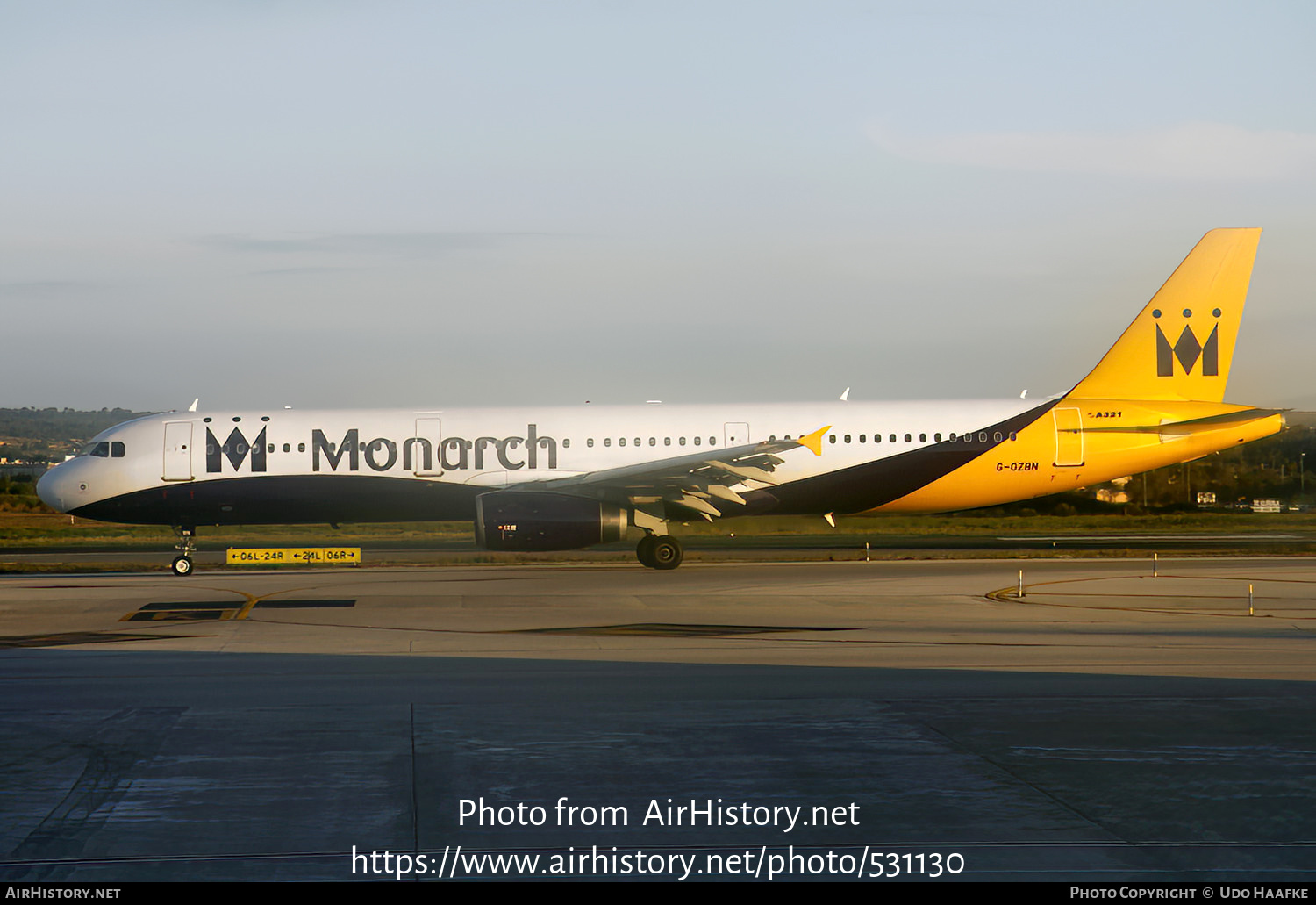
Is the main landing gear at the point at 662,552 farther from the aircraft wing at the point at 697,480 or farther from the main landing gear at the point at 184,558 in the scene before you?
the main landing gear at the point at 184,558

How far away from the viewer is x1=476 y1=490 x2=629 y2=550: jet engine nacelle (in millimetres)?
25000

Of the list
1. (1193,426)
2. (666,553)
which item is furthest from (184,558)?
(1193,426)

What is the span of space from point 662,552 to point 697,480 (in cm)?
211

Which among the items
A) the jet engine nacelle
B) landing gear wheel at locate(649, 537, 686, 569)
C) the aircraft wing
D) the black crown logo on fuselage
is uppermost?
the black crown logo on fuselage

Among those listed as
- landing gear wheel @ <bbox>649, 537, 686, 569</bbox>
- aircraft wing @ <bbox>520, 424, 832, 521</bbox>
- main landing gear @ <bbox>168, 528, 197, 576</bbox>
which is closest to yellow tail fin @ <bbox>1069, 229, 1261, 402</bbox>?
aircraft wing @ <bbox>520, 424, 832, 521</bbox>

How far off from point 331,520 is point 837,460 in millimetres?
12814

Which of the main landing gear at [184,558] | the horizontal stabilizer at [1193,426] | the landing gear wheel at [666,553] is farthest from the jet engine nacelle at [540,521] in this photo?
the horizontal stabilizer at [1193,426]

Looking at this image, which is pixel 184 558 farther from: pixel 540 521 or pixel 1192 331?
pixel 1192 331

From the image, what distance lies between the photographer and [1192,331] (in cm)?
2978

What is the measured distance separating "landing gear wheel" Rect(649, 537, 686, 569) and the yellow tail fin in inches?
428

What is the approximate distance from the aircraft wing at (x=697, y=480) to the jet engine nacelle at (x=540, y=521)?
1.72 meters

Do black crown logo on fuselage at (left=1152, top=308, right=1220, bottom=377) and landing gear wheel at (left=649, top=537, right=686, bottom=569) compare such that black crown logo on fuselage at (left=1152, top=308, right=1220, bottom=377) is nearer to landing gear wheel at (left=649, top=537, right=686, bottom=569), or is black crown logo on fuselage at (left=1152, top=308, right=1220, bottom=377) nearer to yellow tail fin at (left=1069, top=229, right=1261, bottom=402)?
yellow tail fin at (left=1069, top=229, right=1261, bottom=402)

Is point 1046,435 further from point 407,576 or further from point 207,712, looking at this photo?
point 207,712
